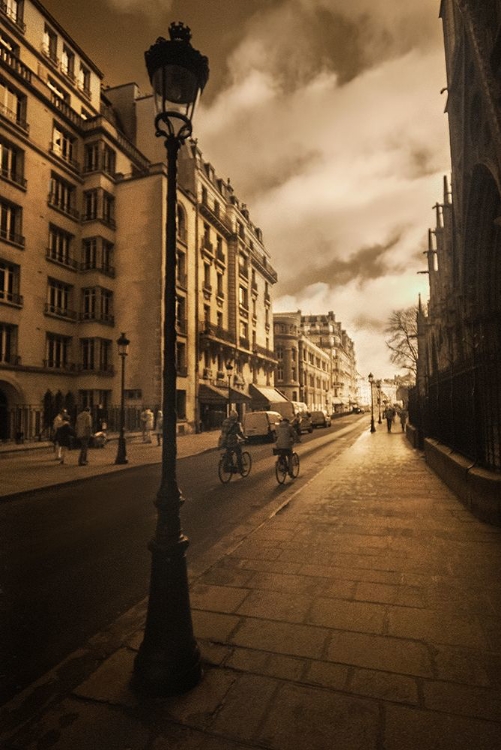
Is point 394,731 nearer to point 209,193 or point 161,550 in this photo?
point 161,550

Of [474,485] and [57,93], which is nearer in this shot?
[474,485]

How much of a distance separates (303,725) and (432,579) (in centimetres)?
251

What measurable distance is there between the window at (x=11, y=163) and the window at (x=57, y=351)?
7886 millimetres

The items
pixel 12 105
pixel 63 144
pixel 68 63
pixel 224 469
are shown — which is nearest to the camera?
pixel 224 469

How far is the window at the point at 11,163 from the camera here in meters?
20.9

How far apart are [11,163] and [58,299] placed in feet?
23.1

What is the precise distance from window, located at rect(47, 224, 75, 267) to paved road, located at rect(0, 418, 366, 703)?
17.1 metres

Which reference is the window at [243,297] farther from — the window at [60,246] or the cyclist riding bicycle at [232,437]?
the cyclist riding bicycle at [232,437]

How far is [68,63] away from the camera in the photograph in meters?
27.1

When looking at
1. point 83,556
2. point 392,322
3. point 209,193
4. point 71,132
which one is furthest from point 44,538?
point 392,322

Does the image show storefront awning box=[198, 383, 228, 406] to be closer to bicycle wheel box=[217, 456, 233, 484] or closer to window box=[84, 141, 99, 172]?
window box=[84, 141, 99, 172]

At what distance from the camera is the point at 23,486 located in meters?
10.2

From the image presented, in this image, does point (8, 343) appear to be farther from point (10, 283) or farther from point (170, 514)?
point (170, 514)

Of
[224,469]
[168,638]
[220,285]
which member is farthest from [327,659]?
[220,285]
